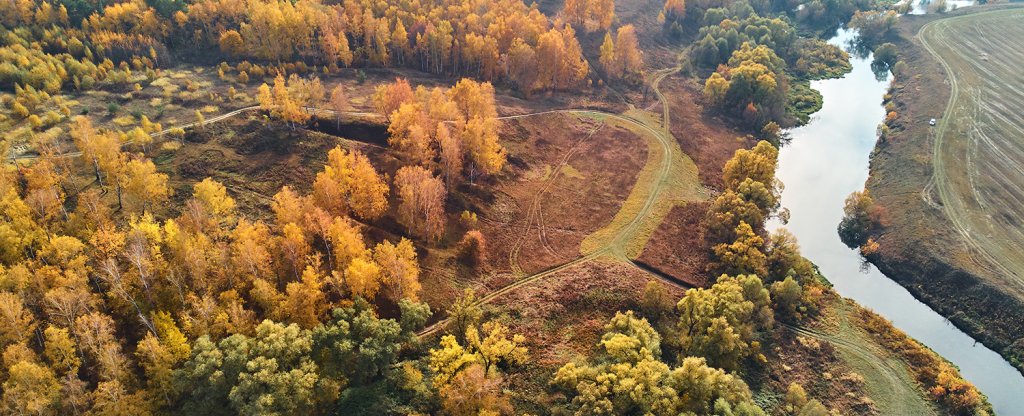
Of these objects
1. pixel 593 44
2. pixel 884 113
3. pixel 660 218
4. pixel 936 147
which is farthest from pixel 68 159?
pixel 884 113

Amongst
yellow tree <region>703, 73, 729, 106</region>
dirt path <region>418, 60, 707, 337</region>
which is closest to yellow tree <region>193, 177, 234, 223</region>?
dirt path <region>418, 60, 707, 337</region>

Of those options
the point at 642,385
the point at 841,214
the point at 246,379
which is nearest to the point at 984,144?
the point at 841,214

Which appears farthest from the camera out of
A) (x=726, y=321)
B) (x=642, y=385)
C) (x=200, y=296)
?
(x=726, y=321)

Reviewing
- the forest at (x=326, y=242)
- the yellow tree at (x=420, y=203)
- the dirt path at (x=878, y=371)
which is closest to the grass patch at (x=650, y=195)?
the forest at (x=326, y=242)

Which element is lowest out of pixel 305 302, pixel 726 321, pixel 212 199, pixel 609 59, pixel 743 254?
pixel 726 321

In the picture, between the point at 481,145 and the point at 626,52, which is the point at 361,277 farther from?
the point at 626,52

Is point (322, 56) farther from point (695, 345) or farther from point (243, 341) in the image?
point (695, 345)

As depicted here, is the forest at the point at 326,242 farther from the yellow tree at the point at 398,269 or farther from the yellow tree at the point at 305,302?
the yellow tree at the point at 398,269
